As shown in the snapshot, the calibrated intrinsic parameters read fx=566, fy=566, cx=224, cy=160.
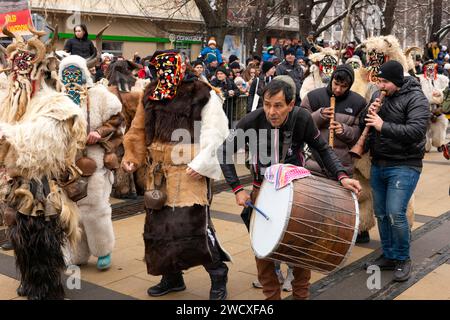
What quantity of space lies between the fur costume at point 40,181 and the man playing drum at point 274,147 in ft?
3.97

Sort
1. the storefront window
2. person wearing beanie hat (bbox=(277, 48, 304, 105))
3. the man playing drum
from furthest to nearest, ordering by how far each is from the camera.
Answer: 1. the storefront window
2. person wearing beanie hat (bbox=(277, 48, 304, 105))
3. the man playing drum

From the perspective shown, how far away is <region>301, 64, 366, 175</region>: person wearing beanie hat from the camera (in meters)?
5.21

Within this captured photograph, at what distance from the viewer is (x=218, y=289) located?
443 cm

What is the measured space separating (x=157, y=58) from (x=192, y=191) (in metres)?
1.07

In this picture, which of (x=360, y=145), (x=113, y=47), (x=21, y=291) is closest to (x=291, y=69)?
(x=360, y=145)

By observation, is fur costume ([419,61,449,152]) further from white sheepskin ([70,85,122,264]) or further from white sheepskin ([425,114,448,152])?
white sheepskin ([70,85,122,264])

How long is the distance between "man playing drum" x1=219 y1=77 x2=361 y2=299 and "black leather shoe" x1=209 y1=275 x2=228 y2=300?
1.58 feet

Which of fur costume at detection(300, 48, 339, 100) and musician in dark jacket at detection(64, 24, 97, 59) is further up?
musician in dark jacket at detection(64, 24, 97, 59)

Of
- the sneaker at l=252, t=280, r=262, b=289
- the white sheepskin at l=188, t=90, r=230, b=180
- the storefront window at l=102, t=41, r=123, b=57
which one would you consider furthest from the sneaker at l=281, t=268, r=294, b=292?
the storefront window at l=102, t=41, r=123, b=57

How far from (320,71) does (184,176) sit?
11.9ft

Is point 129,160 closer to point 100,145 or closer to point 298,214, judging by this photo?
point 100,145

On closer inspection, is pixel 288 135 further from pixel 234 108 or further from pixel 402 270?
pixel 234 108

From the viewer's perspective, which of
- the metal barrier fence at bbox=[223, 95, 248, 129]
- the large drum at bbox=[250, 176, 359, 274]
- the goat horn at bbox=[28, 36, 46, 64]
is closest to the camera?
the large drum at bbox=[250, 176, 359, 274]

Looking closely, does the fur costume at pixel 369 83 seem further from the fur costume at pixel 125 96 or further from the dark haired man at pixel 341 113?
the fur costume at pixel 125 96
